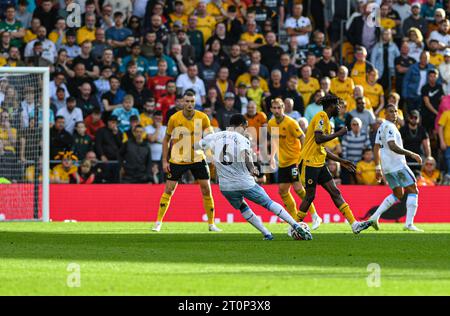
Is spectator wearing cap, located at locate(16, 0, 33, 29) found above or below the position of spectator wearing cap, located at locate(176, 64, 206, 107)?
above

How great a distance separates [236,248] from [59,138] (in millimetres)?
11094

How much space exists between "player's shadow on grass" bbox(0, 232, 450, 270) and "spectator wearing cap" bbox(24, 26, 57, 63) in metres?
9.11

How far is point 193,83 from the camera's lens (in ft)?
89.4

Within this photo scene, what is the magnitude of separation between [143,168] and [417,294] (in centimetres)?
1611

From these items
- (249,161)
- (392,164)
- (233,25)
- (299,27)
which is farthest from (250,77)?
→ (249,161)

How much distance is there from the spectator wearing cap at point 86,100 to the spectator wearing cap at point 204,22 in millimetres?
3550

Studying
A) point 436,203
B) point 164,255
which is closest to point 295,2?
point 436,203

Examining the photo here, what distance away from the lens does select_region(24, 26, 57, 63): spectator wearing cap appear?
2747cm

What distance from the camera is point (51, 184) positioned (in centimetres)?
2542

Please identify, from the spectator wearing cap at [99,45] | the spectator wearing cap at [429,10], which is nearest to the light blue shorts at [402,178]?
the spectator wearing cap at [99,45]

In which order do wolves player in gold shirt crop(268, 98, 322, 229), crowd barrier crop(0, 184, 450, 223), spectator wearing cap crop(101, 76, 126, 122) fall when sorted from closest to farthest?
wolves player in gold shirt crop(268, 98, 322, 229)
crowd barrier crop(0, 184, 450, 223)
spectator wearing cap crop(101, 76, 126, 122)

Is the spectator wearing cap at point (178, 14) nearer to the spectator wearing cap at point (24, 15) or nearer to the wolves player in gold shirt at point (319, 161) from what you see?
the spectator wearing cap at point (24, 15)


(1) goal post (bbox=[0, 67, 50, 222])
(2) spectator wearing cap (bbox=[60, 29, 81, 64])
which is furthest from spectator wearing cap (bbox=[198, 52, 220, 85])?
(1) goal post (bbox=[0, 67, 50, 222])

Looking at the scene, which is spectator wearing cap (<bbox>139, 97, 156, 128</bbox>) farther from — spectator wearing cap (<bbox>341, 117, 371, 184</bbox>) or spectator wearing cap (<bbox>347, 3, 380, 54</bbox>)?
spectator wearing cap (<bbox>347, 3, 380, 54</bbox>)
